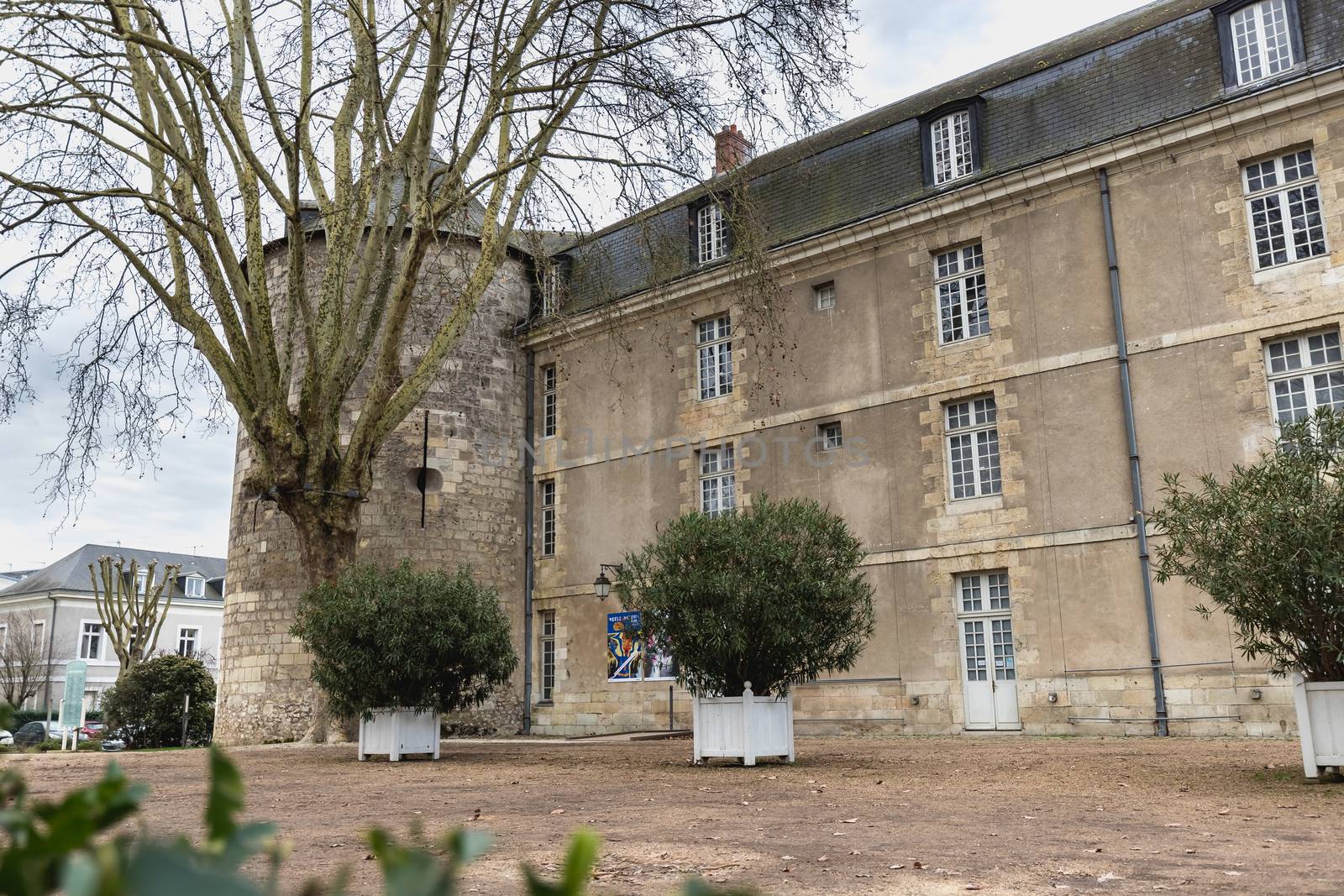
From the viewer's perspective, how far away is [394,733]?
1241cm

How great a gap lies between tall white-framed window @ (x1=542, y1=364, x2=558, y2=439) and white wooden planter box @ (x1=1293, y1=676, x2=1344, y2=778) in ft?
54.1

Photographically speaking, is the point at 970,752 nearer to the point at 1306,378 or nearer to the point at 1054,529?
the point at 1054,529

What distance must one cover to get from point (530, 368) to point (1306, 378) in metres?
13.9

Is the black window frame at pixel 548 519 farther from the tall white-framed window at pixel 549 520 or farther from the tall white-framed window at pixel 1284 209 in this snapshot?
the tall white-framed window at pixel 1284 209

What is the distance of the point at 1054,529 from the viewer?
15.6 m

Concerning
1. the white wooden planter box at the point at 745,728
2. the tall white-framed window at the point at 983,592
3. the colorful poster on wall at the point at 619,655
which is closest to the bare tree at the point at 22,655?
the colorful poster on wall at the point at 619,655

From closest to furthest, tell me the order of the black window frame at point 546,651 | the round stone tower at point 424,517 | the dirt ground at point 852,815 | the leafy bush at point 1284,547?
the dirt ground at point 852,815 < the leafy bush at point 1284,547 < the round stone tower at point 424,517 < the black window frame at point 546,651

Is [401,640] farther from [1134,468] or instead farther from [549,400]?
[549,400]

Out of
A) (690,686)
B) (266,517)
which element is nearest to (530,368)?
(266,517)

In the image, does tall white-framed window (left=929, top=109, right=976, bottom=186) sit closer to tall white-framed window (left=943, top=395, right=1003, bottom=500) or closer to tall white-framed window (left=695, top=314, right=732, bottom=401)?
tall white-framed window (left=943, top=395, right=1003, bottom=500)

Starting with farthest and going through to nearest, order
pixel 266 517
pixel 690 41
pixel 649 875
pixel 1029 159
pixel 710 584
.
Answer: pixel 266 517 → pixel 1029 159 → pixel 690 41 → pixel 710 584 → pixel 649 875

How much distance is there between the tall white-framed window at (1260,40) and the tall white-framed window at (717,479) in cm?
942

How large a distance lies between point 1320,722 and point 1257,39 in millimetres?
10597

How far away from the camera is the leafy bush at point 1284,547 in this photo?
7527 millimetres
